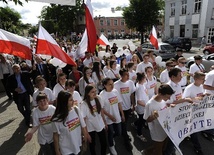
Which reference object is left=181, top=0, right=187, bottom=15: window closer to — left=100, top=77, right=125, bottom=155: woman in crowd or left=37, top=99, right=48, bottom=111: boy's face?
left=100, top=77, right=125, bottom=155: woman in crowd

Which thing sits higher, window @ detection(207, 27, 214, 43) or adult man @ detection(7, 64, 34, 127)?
window @ detection(207, 27, 214, 43)

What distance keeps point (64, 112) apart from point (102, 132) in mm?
1008

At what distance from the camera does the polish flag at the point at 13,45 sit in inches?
173

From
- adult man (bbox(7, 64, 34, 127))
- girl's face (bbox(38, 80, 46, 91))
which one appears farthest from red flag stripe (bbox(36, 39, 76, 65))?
adult man (bbox(7, 64, 34, 127))

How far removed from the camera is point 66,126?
2.78m

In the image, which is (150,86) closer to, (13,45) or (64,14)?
(13,45)

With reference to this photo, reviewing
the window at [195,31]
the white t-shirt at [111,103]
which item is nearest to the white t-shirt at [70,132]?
the white t-shirt at [111,103]

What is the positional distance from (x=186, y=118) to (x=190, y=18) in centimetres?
2987

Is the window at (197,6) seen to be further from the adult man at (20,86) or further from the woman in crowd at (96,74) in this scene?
the adult man at (20,86)

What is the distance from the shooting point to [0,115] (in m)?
6.24

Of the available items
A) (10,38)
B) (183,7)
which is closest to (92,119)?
(10,38)

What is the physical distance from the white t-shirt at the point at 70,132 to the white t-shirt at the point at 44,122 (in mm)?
501

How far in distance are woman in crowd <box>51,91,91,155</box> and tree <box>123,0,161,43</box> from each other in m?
28.6

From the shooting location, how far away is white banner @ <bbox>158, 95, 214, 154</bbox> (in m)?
3.03
